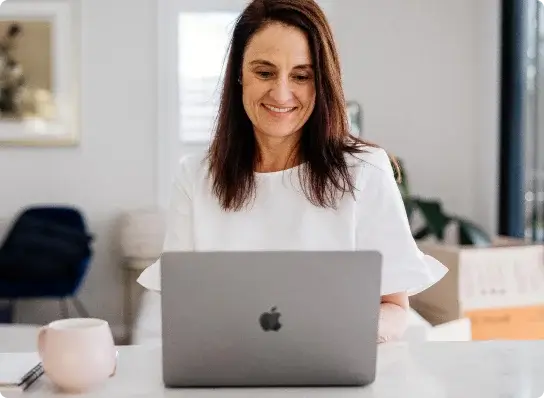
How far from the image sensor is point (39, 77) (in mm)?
4500

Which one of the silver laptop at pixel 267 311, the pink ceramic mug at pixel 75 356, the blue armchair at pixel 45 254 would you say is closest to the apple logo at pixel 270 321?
the silver laptop at pixel 267 311

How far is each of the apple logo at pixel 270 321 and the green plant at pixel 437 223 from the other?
2963mm

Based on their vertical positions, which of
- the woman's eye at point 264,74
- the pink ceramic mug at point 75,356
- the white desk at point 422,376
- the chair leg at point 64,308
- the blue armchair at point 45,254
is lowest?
the chair leg at point 64,308

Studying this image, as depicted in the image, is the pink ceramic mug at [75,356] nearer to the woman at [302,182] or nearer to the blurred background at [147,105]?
the woman at [302,182]

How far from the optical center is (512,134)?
4012 mm

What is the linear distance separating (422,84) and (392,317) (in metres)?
3.32

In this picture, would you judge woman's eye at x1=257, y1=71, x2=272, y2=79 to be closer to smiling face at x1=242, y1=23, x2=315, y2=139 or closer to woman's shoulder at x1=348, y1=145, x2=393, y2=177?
smiling face at x1=242, y1=23, x2=315, y2=139

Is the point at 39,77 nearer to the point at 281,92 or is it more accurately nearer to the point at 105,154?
the point at 105,154

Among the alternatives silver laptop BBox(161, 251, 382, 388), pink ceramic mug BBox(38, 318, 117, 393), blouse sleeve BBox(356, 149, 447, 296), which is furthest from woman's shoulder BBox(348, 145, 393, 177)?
pink ceramic mug BBox(38, 318, 117, 393)

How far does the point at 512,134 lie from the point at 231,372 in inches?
131

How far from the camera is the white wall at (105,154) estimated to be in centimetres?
450

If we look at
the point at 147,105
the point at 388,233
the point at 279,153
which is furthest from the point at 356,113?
the point at 388,233

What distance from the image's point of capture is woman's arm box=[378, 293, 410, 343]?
1.37 meters

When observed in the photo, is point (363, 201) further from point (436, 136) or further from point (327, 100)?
point (436, 136)
